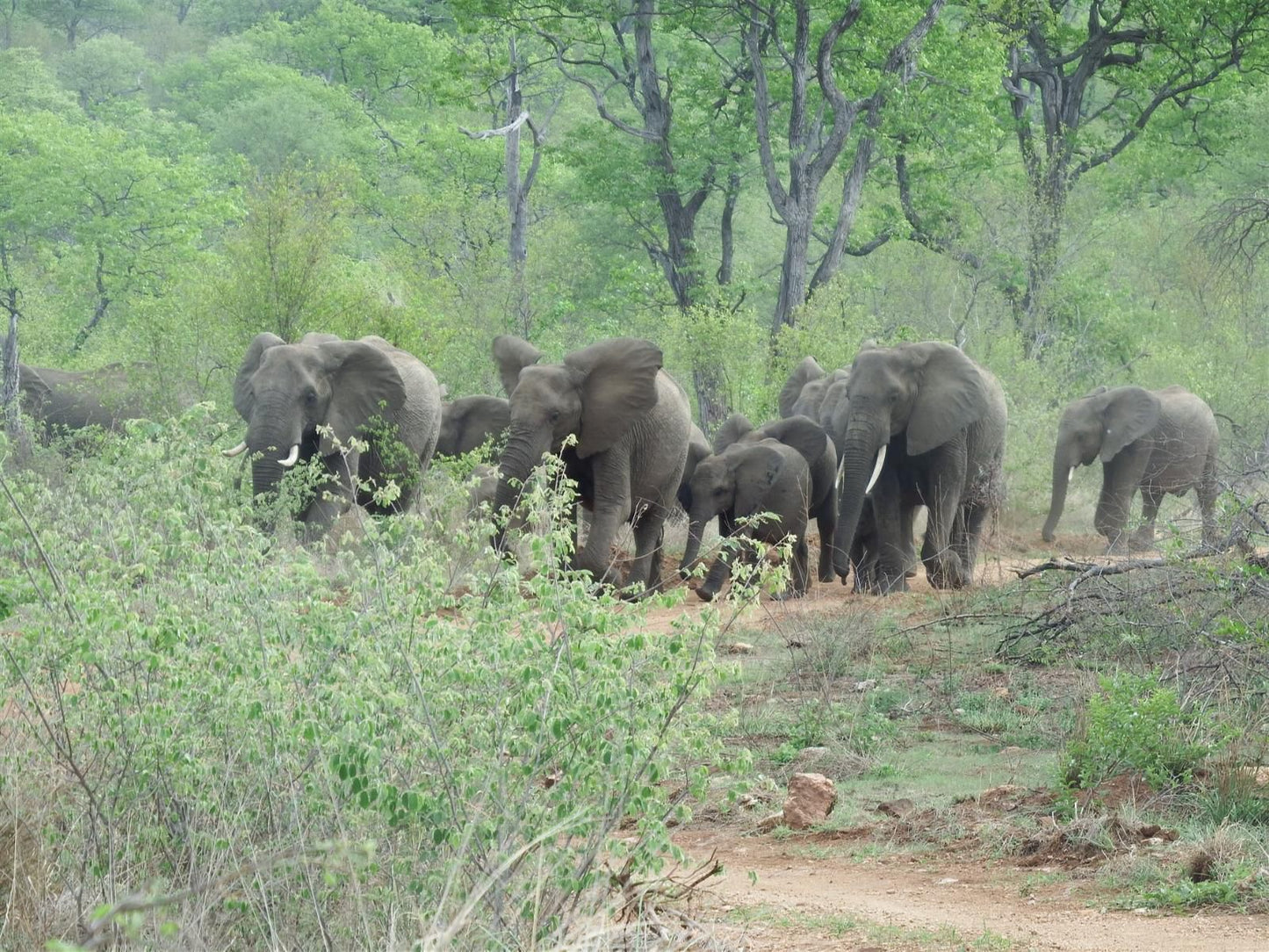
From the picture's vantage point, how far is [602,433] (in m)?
16.0

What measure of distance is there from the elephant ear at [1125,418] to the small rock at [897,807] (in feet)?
50.0

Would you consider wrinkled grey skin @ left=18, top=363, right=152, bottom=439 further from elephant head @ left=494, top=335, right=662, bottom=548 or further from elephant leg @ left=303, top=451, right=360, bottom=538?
elephant head @ left=494, top=335, right=662, bottom=548

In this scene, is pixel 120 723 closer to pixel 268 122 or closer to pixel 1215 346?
pixel 1215 346

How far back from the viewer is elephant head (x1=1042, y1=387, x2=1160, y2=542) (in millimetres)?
22652

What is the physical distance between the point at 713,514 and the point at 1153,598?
6.65 m

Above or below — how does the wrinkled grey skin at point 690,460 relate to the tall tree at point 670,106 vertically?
below

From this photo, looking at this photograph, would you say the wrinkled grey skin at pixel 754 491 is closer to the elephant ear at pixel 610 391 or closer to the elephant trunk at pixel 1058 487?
the elephant ear at pixel 610 391

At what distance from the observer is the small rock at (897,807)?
26.7ft

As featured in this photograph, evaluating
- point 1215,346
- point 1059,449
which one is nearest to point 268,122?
point 1215,346

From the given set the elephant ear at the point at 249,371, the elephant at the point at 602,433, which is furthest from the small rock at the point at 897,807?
the elephant ear at the point at 249,371

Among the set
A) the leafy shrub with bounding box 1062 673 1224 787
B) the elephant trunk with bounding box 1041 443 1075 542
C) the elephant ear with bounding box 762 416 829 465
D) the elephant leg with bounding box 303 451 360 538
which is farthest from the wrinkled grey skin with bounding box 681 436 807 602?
the leafy shrub with bounding box 1062 673 1224 787

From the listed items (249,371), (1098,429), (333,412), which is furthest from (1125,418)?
(249,371)

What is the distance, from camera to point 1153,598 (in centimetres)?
1050

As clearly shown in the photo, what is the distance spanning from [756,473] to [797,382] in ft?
20.1
